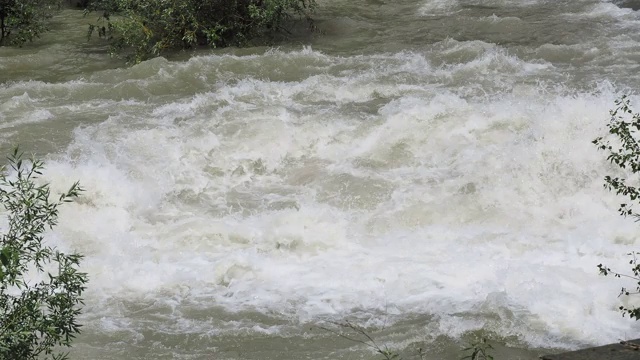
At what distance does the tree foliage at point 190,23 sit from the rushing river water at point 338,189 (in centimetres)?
43

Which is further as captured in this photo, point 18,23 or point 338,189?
point 18,23

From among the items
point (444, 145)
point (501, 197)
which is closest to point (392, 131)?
point (444, 145)

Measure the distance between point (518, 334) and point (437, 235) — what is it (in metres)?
2.05

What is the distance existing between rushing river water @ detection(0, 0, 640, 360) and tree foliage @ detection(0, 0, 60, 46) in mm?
280

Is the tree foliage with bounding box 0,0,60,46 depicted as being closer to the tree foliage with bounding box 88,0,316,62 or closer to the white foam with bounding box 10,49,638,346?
the tree foliage with bounding box 88,0,316,62

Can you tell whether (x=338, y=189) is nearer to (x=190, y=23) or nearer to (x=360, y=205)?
(x=360, y=205)

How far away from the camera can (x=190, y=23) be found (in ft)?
47.4

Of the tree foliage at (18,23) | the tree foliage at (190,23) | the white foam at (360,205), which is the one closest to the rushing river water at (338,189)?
the white foam at (360,205)

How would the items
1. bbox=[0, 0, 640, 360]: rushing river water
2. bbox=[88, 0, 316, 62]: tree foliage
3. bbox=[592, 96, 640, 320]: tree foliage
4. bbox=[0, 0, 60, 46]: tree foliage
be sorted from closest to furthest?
Result: bbox=[592, 96, 640, 320]: tree foliage, bbox=[0, 0, 640, 360]: rushing river water, bbox=[88, 0, 316, 62]: tree foliage, bbox=[0, 0, 60, 46]: tree foliage

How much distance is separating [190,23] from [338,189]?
5.69 meters

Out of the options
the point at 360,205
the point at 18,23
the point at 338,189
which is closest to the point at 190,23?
the point at 18,23

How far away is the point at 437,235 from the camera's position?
351 inches

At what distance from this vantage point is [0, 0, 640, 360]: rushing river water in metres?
7.34

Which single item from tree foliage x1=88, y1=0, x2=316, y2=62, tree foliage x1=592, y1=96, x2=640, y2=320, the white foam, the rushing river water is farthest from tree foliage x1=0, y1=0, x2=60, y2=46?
tree foliage x1=592, y1=96, x2=640, y2=320
